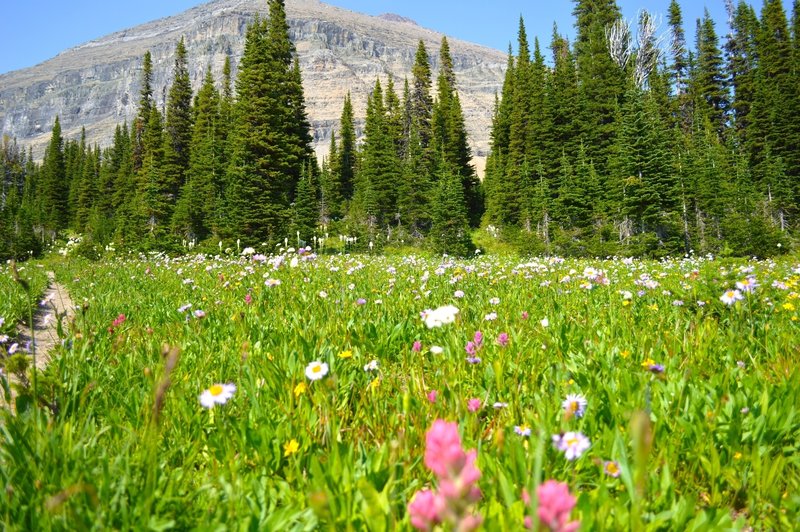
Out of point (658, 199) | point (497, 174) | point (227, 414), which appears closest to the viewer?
point (227, 414)

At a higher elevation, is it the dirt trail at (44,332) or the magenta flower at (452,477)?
the magenta flower at (452,477)

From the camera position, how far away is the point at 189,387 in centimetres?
250

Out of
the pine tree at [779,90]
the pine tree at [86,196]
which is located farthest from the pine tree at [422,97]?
the pine tree at [86,196]

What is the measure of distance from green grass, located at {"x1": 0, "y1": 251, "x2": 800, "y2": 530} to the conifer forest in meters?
19.9

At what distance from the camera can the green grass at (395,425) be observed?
1.37 m

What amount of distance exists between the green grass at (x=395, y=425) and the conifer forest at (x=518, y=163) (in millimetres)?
19887

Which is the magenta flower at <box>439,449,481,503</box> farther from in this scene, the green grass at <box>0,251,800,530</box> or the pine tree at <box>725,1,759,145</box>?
the pine tree at <box>725,1,759,145</box>

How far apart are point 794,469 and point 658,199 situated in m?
24.0

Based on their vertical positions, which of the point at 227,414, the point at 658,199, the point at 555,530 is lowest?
the point at 227,414

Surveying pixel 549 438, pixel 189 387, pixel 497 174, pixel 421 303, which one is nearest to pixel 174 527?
pixel 189 387

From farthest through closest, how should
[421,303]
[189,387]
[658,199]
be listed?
[658,199] → [421,303] → [189,387]

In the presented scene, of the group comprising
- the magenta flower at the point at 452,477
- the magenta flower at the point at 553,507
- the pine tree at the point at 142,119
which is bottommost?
the magenta flower at the point at 553,507

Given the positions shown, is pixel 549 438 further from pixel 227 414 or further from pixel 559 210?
pixel 559 210

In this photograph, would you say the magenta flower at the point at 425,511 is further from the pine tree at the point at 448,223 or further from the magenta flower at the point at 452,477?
the pine tree at the point at 448,223
